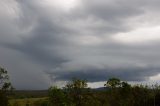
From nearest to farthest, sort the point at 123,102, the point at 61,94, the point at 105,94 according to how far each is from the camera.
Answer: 1. the point at 61,94
2. the point at 123,102
3. the point at 105,94

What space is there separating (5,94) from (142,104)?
217 feet

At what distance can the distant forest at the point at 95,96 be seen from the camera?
145 m

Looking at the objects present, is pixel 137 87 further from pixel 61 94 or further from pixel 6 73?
pixel 6 73

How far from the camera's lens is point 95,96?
18188 cm

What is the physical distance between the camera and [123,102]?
6831 inches

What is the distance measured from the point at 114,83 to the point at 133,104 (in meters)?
13.1

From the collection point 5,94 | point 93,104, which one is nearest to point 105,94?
point 93,104

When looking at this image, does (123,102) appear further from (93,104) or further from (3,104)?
(3,104)

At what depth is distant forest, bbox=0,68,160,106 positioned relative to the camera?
475 ft

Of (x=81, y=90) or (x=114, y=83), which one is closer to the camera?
(x=81, y=90)

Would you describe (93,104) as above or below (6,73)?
below

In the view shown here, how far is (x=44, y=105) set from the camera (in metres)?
166

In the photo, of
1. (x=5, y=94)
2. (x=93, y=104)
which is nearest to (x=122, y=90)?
(x=93, y=104)

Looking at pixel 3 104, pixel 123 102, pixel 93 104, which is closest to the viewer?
pixel 3 104
